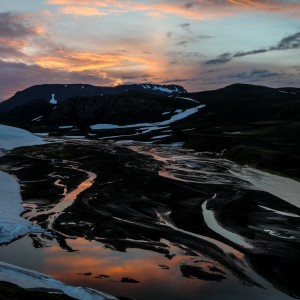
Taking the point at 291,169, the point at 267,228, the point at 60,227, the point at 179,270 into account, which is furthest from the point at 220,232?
the point at 291,169

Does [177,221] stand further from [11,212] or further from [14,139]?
[14,139]

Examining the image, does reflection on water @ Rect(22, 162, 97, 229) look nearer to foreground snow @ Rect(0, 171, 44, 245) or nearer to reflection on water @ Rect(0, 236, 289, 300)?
foreground snow @ Rect(0, 171, 44, 245)

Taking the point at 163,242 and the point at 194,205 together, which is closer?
the point at 163,242

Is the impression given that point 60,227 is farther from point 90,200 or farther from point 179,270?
point 179,270

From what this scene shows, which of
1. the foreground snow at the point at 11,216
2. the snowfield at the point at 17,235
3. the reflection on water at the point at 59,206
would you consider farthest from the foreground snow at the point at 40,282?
the reflection on water at the point at 59,206

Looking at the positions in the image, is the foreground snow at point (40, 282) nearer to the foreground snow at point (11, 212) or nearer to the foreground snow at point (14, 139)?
the foreground snow at point (11, 212)

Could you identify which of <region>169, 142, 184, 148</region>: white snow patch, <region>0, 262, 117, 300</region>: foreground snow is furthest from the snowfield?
<region>169, 142, 184, 148</region>: white snow patch
